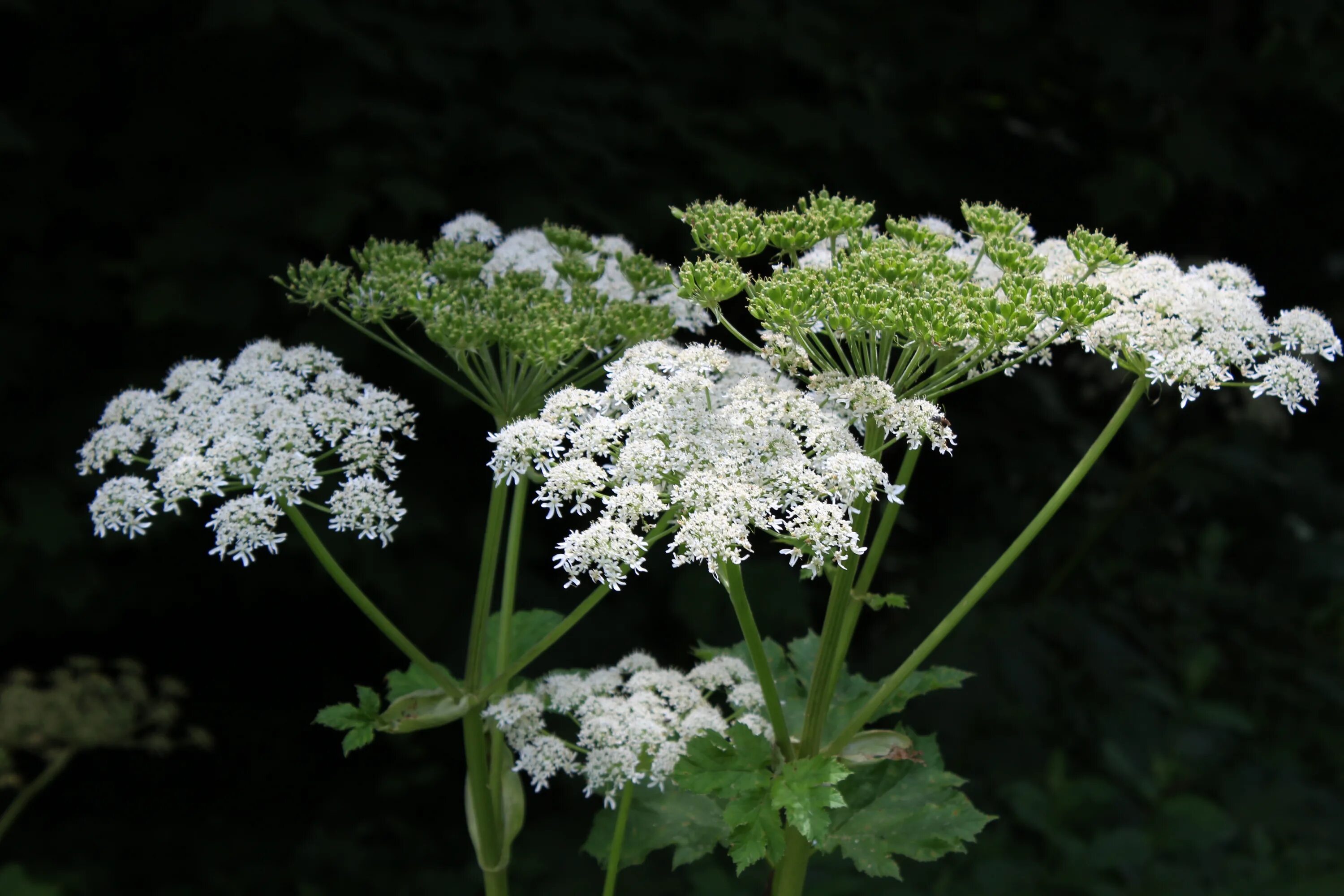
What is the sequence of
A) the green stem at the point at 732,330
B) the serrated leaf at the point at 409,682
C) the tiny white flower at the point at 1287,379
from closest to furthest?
the green stem at the point at 732,330 < the tiny white flower at the point at 1287,379 < the serrated leaf at the point at 409,682

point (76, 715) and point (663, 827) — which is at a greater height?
point (76, 715)

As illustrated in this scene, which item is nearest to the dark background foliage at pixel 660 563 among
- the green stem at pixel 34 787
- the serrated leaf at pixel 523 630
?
the green stem at pixel 34 787

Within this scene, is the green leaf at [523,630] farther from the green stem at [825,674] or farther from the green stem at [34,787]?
the green stem at [34,787]

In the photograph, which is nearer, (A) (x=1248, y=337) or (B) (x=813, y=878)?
(A) (x=1248, y=337)

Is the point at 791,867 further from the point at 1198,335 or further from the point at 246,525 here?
the point at 1198,335

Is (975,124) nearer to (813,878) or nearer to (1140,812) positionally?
(1140,812)

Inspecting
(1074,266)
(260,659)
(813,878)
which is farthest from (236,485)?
(260,659)

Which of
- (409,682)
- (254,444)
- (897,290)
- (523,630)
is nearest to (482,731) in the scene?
(409,682)
